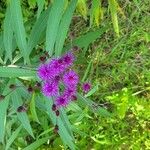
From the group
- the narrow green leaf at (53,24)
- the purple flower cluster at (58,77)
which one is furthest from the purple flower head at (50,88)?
the narrow green leaf at (53,24)

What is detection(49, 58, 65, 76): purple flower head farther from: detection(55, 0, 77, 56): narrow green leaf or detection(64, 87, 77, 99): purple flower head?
detection(55, 0, 77, 56): narrow green leaf

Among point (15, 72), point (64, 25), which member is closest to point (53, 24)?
point (64, 25)

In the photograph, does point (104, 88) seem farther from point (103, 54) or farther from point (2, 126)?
point (2, 126)

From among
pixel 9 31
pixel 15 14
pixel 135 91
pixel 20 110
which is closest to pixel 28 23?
pixel 9 31

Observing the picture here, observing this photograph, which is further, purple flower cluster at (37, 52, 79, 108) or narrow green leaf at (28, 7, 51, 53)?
narrow green leaf at (28, 7, 51, 53)

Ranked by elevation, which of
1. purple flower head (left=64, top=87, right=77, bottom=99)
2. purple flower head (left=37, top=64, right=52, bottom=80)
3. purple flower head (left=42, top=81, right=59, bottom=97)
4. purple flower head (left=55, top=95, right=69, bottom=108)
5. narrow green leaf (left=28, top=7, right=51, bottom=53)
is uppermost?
narrow green leaf (left=28, top=7, right=51, bottom=53)

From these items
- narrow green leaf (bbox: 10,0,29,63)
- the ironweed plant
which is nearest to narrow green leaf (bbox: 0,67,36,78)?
the ironweed plant

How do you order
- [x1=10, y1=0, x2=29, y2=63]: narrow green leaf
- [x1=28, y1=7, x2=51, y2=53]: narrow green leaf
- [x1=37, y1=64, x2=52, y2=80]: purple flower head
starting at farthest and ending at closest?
[x1=28, y1=7, x2=51, y2=53]: narrow green leaf
[x1=10, y1=0, x2=29, y2=63]: narrow green leaf
[x1=37, y1=64, x2=52, y2=80]: purple flower head
